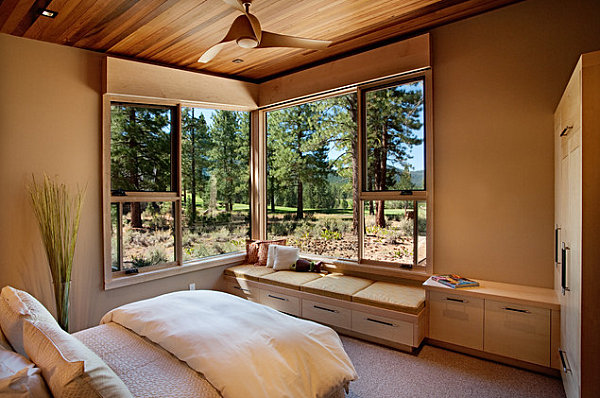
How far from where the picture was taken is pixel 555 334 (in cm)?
250

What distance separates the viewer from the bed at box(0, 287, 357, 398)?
4.46 feet

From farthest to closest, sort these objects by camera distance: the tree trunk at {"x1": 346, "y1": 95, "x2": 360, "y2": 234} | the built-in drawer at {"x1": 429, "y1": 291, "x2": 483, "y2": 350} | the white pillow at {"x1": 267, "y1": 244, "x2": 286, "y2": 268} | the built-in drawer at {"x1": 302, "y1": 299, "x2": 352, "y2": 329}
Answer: the white pillow at {"x1": 267, "y1": 244, "x2": 286, "y2": 268} → the tree trunk at {"x1": 346, "y1": 95, "x2": 360, "y2": 234} → the built-in drawer at {"x1": 302, "y1": 299, "x2": 352, "y2": 329} → the built-in drawer at {"x1": 429, "y1": 291, "x2": 483, "y2": 350}

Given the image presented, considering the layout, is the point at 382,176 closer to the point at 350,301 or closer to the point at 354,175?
the point at 354,175

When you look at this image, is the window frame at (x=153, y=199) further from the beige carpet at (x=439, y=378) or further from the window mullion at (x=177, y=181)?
the beige carpet at (x=439, y=378)

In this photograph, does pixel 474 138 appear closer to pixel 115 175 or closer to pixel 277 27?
pixel 277 27

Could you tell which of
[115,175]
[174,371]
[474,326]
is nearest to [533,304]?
[474,326]

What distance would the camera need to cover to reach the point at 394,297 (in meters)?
3.18

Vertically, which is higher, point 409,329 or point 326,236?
point 326,236

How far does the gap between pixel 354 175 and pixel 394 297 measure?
152cm

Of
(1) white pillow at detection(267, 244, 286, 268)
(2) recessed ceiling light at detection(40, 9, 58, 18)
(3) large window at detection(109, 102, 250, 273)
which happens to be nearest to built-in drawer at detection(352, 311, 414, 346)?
(1) white pillow at detection(267, 244, 286, 268)

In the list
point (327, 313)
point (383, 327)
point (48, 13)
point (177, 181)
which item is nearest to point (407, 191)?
point (383, 327)

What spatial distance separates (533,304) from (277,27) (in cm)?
311

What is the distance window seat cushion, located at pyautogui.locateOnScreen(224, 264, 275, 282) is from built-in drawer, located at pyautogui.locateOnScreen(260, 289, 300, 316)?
217 millimetres

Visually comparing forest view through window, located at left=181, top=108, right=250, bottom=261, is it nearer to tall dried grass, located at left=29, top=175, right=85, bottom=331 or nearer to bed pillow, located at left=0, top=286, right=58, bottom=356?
tall dried grass, located at left=29, top=175, right=85, bottom=331
